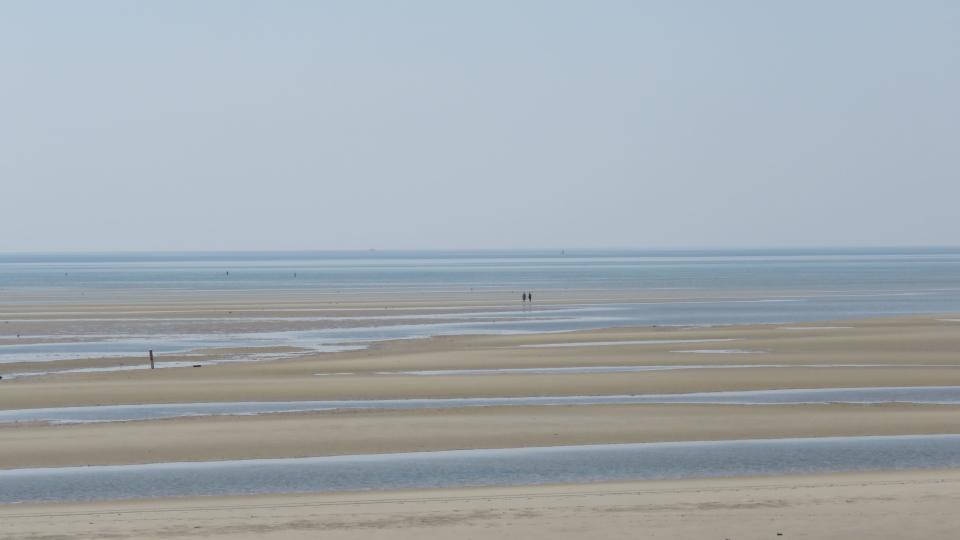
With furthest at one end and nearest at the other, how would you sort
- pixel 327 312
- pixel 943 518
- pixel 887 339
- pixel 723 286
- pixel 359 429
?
pixel 723 286, pixel 327 312, pixel 887 339, pixel 359 429, pixel 943 518

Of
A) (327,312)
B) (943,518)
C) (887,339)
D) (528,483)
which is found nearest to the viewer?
Answer: (943,518)

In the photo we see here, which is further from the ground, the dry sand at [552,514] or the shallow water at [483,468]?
the dry sand at [552,514]

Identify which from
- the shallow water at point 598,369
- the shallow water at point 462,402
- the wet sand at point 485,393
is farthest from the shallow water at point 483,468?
the shallow water at point 598,369

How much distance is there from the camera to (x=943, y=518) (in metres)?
12.9

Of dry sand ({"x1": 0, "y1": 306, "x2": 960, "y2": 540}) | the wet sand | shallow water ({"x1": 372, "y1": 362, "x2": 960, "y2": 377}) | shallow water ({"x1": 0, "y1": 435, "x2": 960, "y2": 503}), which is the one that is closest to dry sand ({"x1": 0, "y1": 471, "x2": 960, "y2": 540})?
dry sand ({"x1": 0, "y1": 306, "x2": 960, "y2": 540})

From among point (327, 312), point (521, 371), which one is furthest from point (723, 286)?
point (521, 371)

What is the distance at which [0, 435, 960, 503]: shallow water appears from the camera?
16.5 meters

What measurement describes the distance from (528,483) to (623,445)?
3726mm

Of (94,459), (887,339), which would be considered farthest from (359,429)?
(887,339)

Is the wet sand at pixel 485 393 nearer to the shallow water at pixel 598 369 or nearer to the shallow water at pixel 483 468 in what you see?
the shallow water at pixel 598 369

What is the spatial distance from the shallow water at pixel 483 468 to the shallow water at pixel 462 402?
5489mm

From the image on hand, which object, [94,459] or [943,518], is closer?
[943,518]

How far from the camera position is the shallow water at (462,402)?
79.8ft

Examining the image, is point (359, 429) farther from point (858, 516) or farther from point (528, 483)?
point (858, 516)
